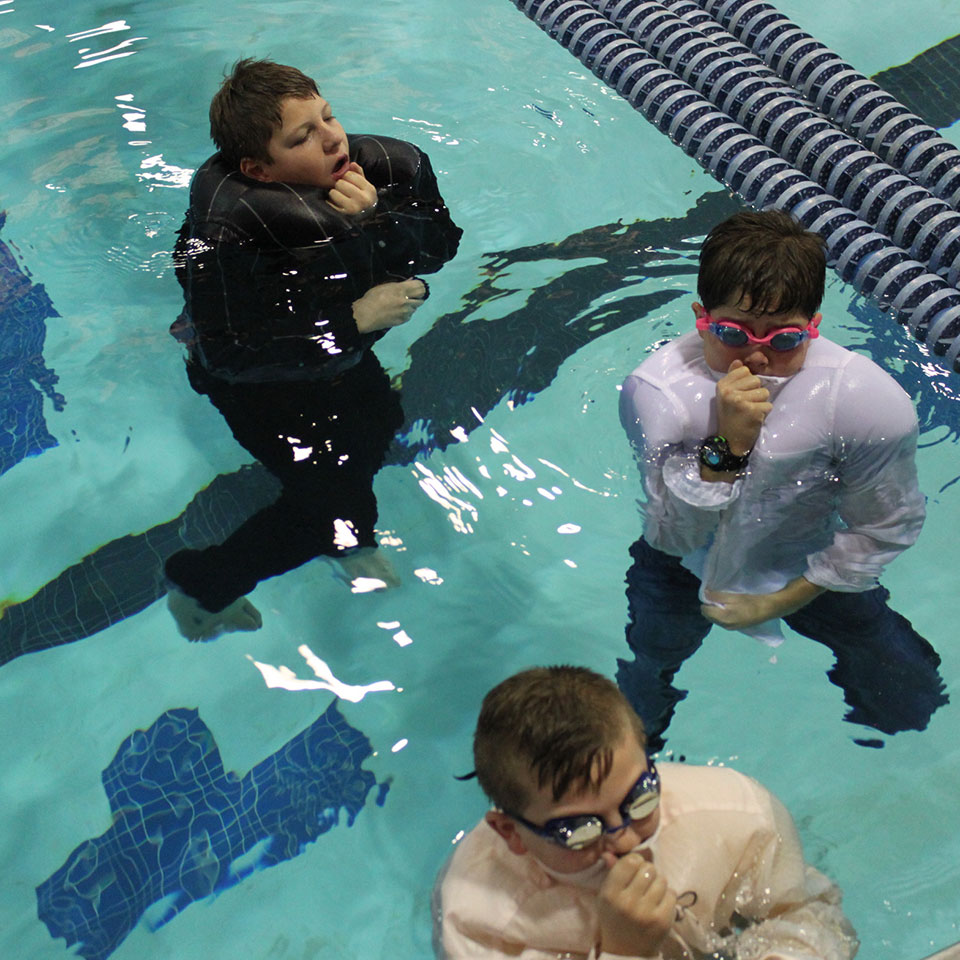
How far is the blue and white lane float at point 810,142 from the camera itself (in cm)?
422

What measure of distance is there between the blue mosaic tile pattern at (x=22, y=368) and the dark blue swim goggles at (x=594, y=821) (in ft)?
9.74

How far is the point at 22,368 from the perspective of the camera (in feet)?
14.5

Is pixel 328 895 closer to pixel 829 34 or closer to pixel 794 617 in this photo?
pixel 794 617

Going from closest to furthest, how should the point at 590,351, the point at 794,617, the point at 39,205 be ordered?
the point at 794,617 → the point at 590,351 → the point at 39,205

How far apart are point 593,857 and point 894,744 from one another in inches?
60.5

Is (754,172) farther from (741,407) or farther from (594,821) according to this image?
(594,821)

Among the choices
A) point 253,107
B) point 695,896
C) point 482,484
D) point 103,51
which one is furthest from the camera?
point 103,51

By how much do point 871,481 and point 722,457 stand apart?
12.1 inches

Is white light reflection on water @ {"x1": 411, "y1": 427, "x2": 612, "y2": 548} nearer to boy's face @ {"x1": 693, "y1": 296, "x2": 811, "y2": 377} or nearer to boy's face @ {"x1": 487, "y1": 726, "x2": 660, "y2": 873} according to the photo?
boy's face @ {"x1": 693, "y1": 296, "x2": 811, "y2": 377}

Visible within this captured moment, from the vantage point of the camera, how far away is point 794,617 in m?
2.74

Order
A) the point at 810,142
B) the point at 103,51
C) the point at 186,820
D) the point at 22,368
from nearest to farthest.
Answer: the point at 186,820 → the point at 22,368 → the point at 810,142 → the point at 103,51

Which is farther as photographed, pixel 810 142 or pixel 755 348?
pixel 810 142

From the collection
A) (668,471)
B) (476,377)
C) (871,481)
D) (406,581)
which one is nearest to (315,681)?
(406,581)

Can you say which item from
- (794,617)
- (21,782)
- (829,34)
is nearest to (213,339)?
(21,782)
